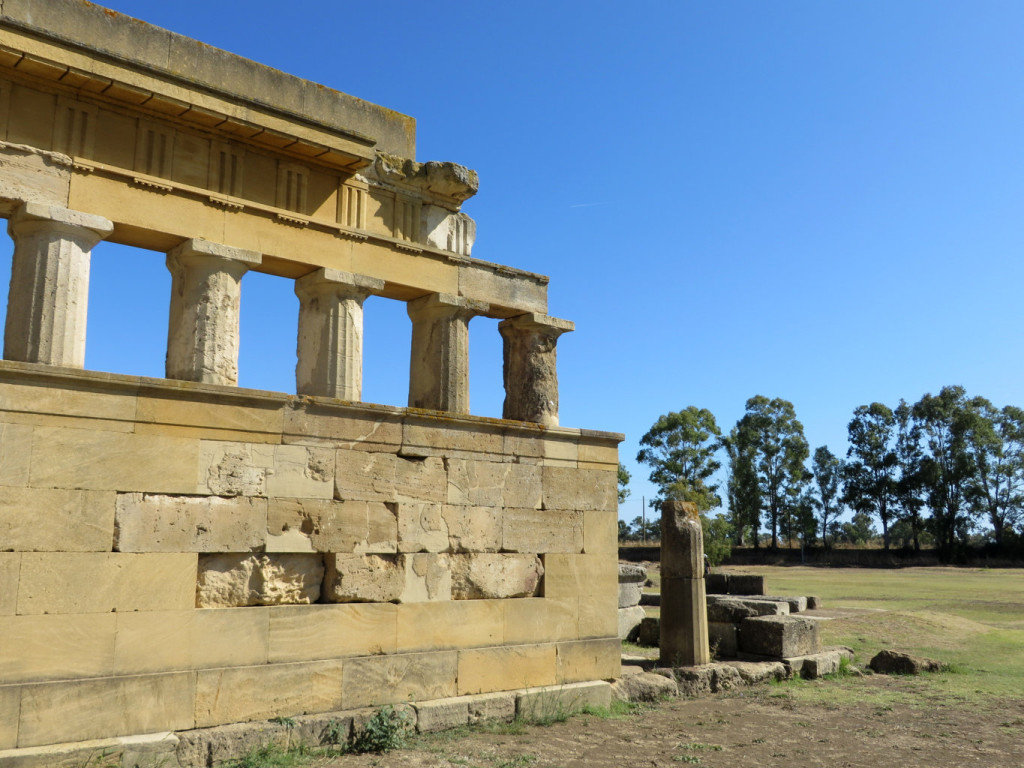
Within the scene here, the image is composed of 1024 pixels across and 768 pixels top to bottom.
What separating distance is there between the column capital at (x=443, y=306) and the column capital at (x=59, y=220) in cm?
333

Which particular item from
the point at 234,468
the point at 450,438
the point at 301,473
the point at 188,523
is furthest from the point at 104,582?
the point at 450,438

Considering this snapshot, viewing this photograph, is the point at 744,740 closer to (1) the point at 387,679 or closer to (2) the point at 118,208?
(1) the point at 387,679

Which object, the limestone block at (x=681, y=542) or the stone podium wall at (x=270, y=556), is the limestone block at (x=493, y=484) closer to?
the stone podium wall at (x=270, y=556)

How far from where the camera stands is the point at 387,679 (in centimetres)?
796

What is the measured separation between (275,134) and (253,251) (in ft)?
3.91

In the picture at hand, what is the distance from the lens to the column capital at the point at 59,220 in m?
7.12

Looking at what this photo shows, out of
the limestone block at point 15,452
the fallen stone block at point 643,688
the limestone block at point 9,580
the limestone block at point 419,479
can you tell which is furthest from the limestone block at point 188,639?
the fallen stone block at point 643,688

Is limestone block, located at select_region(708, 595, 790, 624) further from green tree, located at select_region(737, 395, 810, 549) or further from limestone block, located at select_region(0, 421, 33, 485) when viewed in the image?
green tree, located at select_region(737, 395, 810, 549)

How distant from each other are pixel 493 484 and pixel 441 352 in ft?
5.37

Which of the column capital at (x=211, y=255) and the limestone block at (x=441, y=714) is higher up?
the column capital at (x=211, y=255)

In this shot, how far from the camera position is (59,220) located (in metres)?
7.20

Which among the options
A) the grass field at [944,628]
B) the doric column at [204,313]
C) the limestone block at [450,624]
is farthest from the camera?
the grass field at [944,628]

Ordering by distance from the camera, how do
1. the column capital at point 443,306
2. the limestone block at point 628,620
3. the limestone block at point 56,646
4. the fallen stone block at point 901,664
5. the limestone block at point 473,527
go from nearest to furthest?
the limestone block at point 56,646, the limestone block at point 473,527, the column capital at point 443,306, the fallen stone block at point 901,664, the limestone block at point 628,620

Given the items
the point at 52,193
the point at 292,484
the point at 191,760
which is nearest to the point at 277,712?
the point at 191,760
